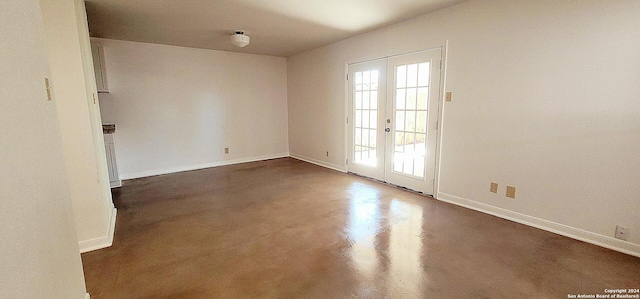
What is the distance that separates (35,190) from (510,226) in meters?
3.58

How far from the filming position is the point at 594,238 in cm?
249

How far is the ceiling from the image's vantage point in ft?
10.2

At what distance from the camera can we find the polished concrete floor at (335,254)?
1.91m

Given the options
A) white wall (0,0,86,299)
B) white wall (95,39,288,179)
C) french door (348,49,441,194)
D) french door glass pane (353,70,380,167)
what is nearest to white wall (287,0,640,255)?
french door (348,49,441,194)

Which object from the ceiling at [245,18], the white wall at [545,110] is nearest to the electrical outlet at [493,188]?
the white wall at [545,110]

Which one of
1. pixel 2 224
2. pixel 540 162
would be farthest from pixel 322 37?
pixel 2 224

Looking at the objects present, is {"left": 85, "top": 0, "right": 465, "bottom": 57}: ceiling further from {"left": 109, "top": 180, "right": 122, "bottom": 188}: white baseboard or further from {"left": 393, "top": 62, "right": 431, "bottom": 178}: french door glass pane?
{"left": 109, "top": 180, "right": 122, "bottom": 188}: white baseboard

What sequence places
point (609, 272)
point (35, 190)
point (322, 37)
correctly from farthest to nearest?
1. point (322, 37)
2. point (609, 272)
3. point (35, 190)

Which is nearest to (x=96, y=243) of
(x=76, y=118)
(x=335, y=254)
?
(x=76, y=118)

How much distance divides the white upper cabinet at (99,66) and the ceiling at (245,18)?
0.24 meters

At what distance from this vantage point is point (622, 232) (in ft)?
7.70

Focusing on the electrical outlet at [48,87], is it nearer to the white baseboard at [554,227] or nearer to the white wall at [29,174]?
the white wall at [29,174]

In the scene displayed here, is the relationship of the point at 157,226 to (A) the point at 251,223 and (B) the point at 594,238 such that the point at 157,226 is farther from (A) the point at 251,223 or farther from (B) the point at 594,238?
(B) the point at 594,238

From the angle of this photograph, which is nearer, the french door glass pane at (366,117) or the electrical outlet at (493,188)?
the electrical outlet at (493,188)
